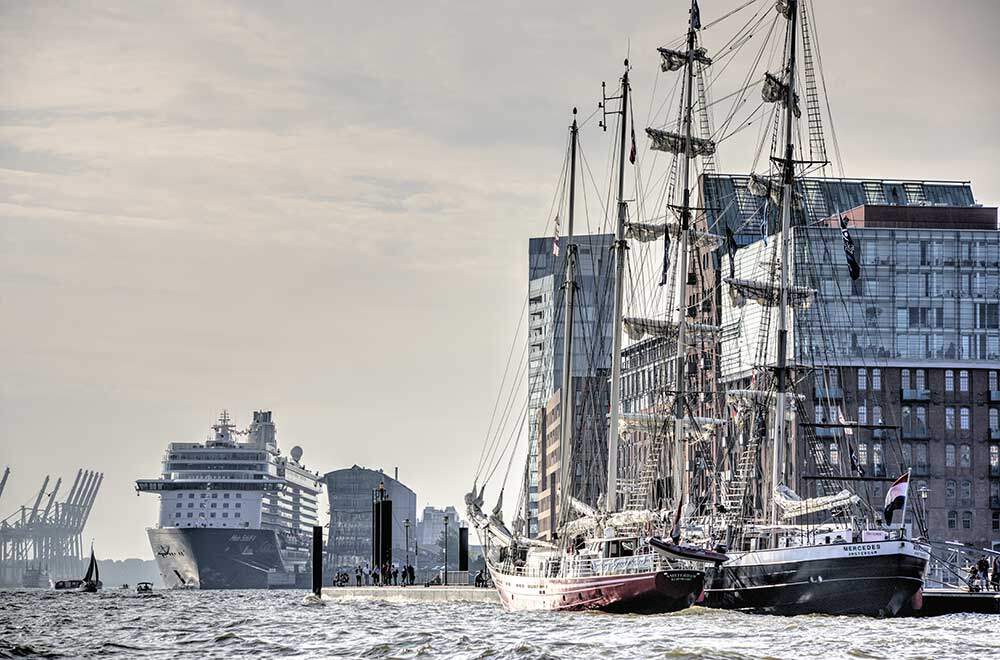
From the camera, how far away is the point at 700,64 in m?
104

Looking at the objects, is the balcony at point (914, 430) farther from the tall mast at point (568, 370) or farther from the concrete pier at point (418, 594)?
the tall mast at point (568, 370)

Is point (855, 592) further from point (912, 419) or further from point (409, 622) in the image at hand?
point (912, 419)

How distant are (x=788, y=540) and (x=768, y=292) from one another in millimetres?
18431

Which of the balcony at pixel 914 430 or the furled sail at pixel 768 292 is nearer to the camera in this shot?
the furled sail at pixel 768 292

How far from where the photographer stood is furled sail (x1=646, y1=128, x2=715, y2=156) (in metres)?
104

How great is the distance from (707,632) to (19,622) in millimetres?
43202

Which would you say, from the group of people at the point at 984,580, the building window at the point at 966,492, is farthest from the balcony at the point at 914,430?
the group of people at the point at 984,580

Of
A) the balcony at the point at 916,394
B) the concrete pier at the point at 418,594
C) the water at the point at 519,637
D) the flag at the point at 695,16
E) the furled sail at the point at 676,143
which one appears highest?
the flag at the point at 695,16

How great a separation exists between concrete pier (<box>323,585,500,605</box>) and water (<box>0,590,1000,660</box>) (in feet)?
69.0

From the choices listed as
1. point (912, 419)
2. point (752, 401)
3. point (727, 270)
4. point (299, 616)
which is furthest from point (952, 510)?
point (299, 616)

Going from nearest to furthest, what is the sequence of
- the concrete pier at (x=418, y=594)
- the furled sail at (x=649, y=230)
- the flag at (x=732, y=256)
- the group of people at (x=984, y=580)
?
1. the group of people at (x=984, y=580)
2. the furled sail at (x=649, y=230)
3. the concrete pier at (x=418, y=594)
4. the flag at (x=732, y=256)

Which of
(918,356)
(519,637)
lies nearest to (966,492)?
(918,356)

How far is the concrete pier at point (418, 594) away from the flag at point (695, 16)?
38.3 meters

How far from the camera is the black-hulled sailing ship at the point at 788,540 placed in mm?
74500
